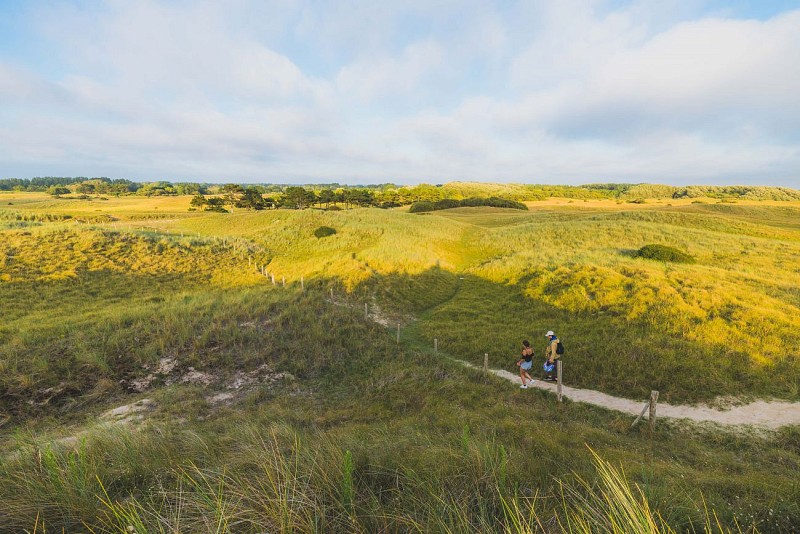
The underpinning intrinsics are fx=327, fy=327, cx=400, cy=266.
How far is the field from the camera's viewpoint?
3.06 meters

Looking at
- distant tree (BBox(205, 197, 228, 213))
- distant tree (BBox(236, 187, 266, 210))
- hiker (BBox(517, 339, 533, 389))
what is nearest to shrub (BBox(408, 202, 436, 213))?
distant tree (BBox(236, 187, 266, 210))

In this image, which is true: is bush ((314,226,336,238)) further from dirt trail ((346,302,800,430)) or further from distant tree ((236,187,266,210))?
distant tree ((236,187,266,210))

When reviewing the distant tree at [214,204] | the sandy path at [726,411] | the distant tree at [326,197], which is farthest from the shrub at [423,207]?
the sandy path at [726,411]

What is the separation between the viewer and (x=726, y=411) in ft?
29.8

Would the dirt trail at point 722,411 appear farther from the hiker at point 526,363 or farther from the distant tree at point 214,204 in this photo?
the distant tree at point 214,204

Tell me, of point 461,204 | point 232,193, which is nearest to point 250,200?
point 232,193

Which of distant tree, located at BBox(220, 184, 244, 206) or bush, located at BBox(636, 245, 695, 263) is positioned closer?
bush, located at BBox(636, 245, 695, 263)

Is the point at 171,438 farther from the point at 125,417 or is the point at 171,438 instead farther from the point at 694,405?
the point at 694,405

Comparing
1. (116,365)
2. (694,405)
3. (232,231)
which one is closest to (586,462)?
(694,405)

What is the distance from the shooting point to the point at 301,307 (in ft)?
55.7

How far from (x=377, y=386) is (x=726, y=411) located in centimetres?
1002

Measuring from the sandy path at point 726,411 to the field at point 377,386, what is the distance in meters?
0.46

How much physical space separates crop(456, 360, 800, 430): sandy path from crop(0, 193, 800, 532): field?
0.46m

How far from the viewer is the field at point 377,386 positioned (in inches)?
120
